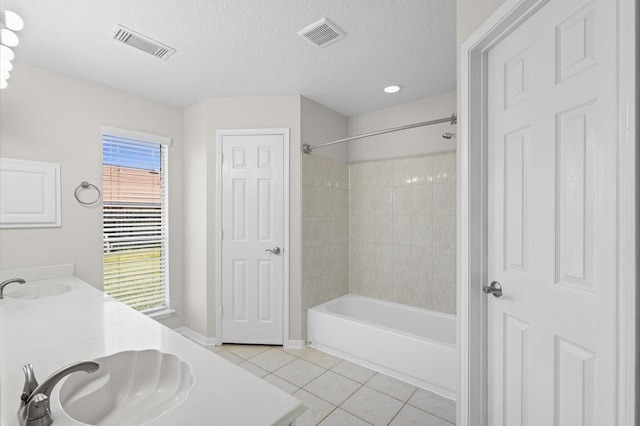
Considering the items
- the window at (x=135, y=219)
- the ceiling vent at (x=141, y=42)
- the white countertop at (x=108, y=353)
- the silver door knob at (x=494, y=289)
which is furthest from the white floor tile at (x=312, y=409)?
the ceiling vent at (x=141, y=42)

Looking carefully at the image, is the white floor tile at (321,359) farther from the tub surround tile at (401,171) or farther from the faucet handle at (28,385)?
the faucet handle at (28,385)

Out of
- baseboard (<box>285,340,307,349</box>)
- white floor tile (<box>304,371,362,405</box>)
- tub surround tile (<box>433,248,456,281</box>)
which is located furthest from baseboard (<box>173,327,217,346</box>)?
tub surround tile (<box>433,248,456,281</box>)

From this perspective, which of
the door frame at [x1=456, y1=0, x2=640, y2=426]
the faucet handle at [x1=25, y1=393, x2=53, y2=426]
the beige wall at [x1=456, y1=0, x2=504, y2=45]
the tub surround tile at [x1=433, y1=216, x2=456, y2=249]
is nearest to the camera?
the faucet handle at [x1=25, y1=393, x2=53, y2=426]

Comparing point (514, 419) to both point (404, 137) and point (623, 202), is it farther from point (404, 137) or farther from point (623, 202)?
point (404, 137)

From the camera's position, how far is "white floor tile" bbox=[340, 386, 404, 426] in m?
1.82

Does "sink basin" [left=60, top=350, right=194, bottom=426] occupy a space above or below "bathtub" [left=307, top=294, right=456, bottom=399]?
above

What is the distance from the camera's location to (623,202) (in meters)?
0.76

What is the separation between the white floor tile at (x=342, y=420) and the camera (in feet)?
5.78

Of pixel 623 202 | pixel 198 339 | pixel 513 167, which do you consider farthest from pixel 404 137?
pixel 198 339

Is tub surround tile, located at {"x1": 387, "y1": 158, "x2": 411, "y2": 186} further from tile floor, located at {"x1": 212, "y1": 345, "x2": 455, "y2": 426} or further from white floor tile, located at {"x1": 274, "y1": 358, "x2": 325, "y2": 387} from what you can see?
white floor tile, located at {"x1": 274, "y1": 358, "x2": 325, "y2": 387}

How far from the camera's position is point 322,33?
184 cm

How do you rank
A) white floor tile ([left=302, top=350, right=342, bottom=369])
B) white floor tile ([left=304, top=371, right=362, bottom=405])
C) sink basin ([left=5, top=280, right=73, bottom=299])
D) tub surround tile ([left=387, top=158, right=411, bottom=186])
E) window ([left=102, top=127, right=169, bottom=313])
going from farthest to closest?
tub surround tile ([left=387, top=158, right=411, bottom=186]) < window ([left=102, top=127, right=169, bottom=313]) < white floor tile ([left=302, top=350, right=342, bottom=369]) < white floor tile ([left=304, top=371, right=362, bottom=405]) < sink basin ([left=5, top=280, right=73, bottom=299])

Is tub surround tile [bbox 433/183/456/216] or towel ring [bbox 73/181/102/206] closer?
towel ring [bbox 73/181/102/206]

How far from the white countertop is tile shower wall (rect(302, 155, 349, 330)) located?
1676mm
